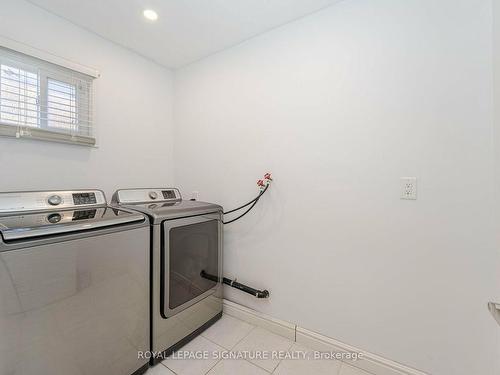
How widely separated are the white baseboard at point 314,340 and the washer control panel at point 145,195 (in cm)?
104

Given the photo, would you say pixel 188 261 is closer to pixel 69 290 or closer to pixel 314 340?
pixel 69 290

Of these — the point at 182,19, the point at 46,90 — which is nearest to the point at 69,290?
the point at 46,90

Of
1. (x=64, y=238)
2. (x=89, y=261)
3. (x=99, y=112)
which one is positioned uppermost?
(x=99, y=112)

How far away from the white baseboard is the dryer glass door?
1.09 feet

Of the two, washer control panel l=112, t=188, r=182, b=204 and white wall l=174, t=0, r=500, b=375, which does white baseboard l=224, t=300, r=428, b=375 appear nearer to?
Answer: white wall l=174, t=0, r=500, b=375

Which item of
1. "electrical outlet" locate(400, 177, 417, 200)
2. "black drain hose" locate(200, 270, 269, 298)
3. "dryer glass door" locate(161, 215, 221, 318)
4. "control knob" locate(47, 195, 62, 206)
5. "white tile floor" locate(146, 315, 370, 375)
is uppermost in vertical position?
"electrical outlet" locate(400, 177, 417, 200)

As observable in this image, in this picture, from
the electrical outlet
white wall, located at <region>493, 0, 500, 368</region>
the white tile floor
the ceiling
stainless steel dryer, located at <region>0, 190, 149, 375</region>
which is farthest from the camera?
the ceiling

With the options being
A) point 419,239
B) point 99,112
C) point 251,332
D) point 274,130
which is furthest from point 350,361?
point 99,112

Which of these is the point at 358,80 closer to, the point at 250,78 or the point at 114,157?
the point at 250,78

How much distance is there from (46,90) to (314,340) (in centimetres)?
246

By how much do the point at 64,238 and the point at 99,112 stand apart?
3.90 feet

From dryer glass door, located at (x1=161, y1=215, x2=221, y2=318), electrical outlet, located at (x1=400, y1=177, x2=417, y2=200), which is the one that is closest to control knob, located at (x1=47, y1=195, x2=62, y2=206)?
dryer glass door, located at (x1=161, y1=215, x2=221, y2=318)

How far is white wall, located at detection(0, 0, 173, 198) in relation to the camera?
1393 mm

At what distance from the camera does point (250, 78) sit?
1761mm
